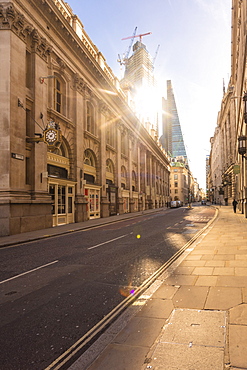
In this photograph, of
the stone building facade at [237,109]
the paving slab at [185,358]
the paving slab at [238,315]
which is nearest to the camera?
the paving slab at [185,358]

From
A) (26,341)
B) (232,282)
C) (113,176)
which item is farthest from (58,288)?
(113,176)

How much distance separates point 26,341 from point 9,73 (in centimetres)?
1616

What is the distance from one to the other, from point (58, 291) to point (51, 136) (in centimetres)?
1365

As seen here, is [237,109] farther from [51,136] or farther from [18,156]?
[18,156]

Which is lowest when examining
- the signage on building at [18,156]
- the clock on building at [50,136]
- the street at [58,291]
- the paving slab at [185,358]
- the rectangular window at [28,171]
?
the street at [58,291]

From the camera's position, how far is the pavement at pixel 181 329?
9.81 ft

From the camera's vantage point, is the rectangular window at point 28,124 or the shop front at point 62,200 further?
the shop front at point 62,200

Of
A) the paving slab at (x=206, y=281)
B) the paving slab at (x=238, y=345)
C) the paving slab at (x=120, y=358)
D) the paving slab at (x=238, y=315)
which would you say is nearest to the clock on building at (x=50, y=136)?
the paving slab at (x=206, y=281)

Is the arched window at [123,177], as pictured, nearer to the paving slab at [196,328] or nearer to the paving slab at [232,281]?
the paving slab at [232,281]

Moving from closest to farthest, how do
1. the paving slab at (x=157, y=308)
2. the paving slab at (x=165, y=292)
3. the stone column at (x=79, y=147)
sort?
1. the paving slab at (x=157, y=308)
2. the paving slab at (x=165, y=292)
3. the stone column at (x=79, y=147)

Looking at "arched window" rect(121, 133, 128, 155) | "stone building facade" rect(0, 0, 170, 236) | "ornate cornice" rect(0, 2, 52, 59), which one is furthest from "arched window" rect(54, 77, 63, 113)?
"arched window" rect(121, 133, 128, 155)

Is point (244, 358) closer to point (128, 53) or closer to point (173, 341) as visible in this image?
point (173, 341)

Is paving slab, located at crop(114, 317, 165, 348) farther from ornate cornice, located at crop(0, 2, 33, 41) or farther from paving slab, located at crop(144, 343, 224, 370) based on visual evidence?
ornate cornice, located at crop(0, 2, 33, 41)

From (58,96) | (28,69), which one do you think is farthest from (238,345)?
(58,96)
